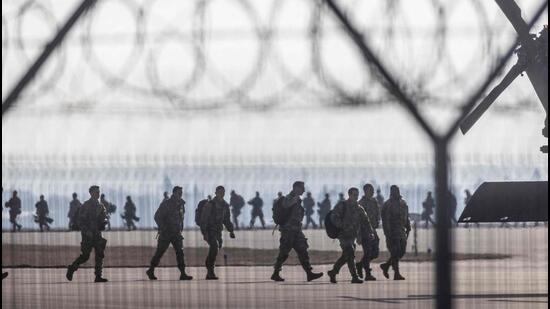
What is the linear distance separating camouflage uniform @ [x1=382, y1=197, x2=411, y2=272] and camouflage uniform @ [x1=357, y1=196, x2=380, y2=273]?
200 millimetres

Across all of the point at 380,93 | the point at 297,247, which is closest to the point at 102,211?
the point at 297,247

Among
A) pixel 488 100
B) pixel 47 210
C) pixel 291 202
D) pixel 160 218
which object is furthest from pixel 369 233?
pixel 488 100

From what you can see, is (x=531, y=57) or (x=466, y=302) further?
(x=466, y=302)

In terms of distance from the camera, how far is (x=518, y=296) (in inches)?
615

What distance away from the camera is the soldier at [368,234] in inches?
765

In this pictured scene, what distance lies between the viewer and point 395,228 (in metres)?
19.4

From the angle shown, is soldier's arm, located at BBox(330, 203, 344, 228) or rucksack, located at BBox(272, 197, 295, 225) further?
rucksack, located at BBox(272, 197, 295, 225)

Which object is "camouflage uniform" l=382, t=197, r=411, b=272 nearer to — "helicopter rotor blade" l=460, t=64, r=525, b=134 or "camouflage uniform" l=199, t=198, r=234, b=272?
"camouflage uniform" l=199, t=198, r=234, b=272

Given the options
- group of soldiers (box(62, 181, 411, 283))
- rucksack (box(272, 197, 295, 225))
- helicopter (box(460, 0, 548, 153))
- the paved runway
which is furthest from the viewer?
rucksack (box(272, 197, 295, 225))

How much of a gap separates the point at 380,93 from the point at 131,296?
10.1 m

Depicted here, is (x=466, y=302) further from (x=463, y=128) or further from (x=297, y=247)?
(x=463, y=128)

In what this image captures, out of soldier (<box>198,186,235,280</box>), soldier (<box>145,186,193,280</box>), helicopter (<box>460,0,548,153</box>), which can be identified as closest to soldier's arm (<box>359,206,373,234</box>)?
soldier (<box>198,186,235,280</box>)

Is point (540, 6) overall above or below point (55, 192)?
above

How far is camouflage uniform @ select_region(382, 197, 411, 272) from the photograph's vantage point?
19.4 meters
